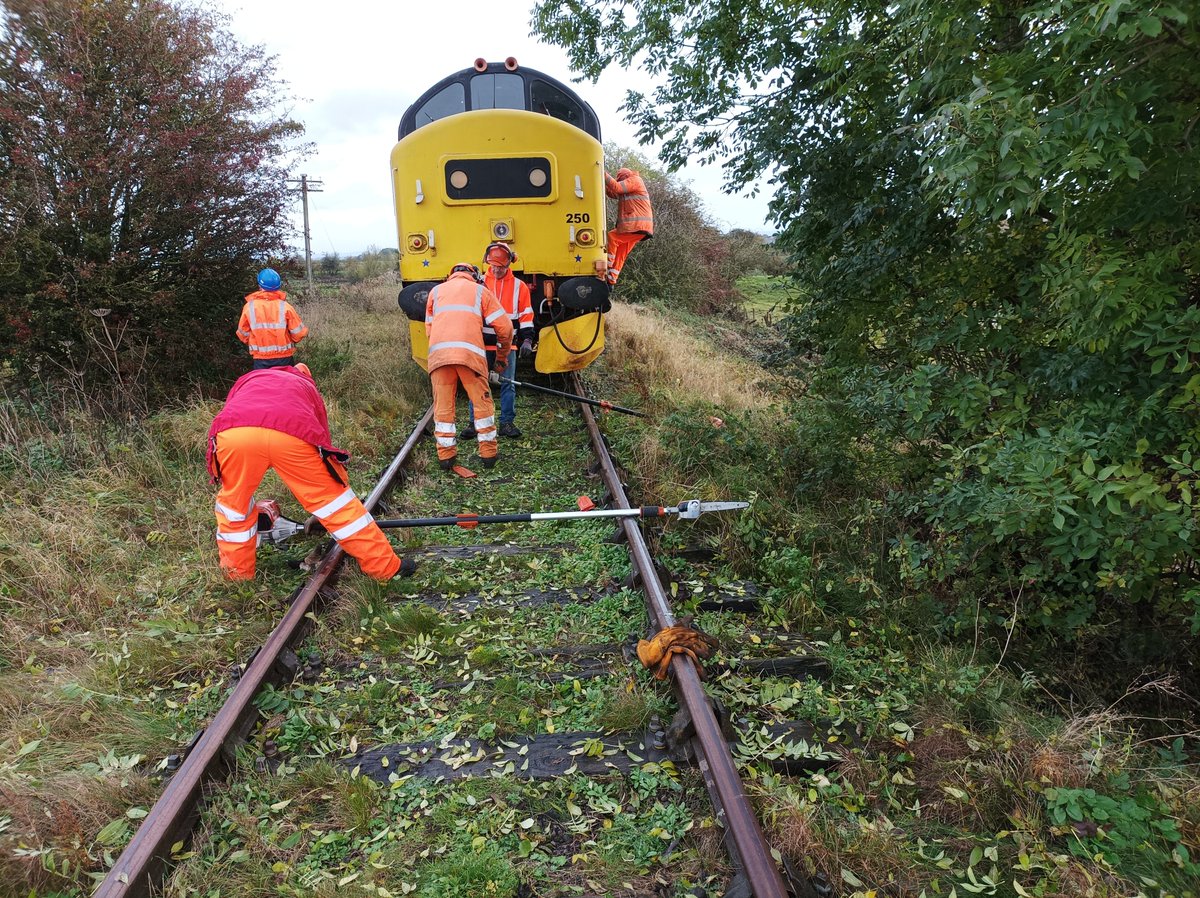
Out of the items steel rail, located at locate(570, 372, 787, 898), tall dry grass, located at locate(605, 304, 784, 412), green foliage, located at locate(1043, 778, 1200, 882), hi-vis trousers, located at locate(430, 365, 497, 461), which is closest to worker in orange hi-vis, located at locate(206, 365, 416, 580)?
steel rail, located at locate(570, 372, 787, 898)

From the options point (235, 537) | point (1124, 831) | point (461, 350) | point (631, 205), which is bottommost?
point (1124, 831)

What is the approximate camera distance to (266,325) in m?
5.31

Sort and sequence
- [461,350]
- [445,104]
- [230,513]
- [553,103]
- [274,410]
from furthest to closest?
1. [553,103]
2. [445,104]
3. [461,350]
4. [230,513]
5. [274,410]

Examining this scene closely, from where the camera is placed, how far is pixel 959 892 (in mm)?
2125

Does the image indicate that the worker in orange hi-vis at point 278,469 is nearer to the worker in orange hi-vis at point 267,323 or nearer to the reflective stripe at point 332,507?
the reflective stripe at point 332,507

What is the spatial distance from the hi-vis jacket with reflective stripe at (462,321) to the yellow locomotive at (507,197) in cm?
106

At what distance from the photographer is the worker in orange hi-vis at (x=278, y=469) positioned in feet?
12.7

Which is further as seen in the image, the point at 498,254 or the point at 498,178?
the point at 498,178

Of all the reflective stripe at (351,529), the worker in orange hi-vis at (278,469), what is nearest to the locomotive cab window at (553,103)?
the worker in orange hi-vis at (278,469)

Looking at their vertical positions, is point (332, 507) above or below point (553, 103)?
below

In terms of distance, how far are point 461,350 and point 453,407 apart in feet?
1.63

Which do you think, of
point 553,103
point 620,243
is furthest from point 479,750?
point 620,243

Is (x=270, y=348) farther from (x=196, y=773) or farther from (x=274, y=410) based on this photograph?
(x=196, y=773)

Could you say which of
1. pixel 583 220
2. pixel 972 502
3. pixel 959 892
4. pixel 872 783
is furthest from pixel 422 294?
pixel 959 892
